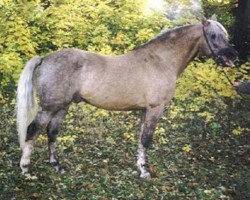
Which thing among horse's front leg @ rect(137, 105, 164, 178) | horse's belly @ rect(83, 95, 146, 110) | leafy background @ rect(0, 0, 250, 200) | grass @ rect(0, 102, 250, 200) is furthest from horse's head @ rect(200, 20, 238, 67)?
grass @ rect(0, 102, 250, 200)

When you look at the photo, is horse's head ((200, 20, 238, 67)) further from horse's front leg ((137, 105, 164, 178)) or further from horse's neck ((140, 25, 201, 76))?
horse's front leg ((137, 105, 164, 178))

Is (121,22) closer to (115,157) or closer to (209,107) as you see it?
(209,107)

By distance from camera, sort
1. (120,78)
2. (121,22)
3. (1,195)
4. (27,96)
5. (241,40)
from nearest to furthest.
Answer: (1,195), (27,96), (120,78), (241,40), (121,22)

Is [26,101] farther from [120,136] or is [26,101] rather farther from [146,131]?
[120,136]

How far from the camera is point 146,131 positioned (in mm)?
6023

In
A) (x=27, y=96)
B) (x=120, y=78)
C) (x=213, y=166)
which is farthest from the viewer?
(x=213, y=166)

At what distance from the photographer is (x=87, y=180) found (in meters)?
5.64

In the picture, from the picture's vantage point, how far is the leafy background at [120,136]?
5.49 metres

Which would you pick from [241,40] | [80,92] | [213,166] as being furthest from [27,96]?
[241,40]

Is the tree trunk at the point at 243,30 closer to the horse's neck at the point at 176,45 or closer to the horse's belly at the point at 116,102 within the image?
the horse's neck at the point at 176,45

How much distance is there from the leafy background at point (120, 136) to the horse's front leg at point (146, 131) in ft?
0.49

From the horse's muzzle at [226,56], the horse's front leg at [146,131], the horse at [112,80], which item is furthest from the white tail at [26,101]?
the horse's muzzle at [226,56]

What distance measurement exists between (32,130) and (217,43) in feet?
9.67

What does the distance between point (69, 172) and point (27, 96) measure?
1.29 m
